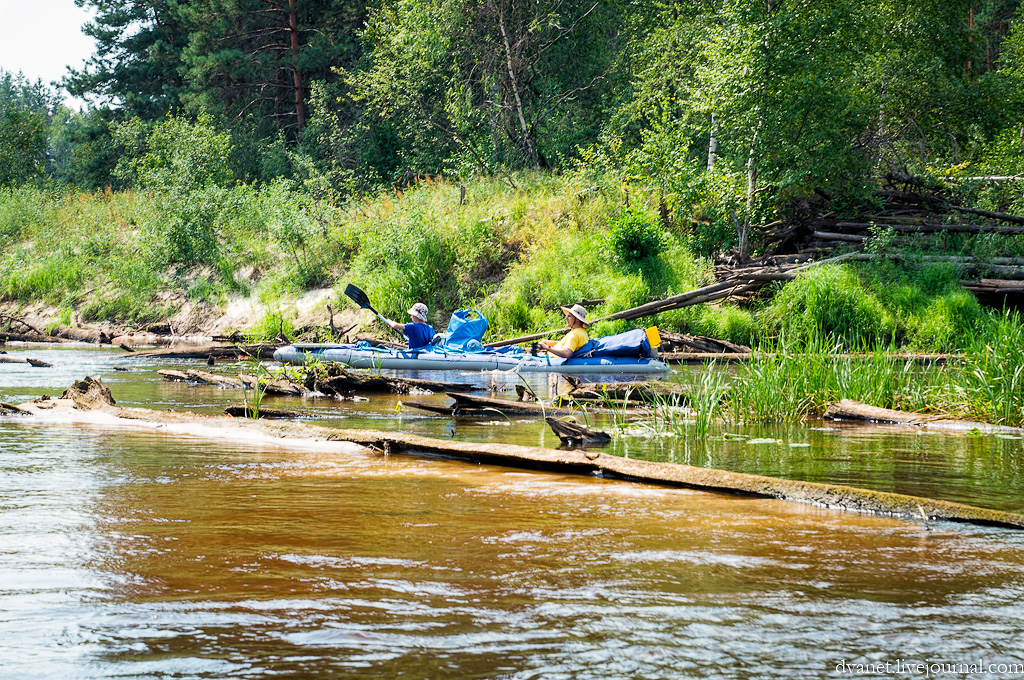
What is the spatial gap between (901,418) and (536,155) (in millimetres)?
18427

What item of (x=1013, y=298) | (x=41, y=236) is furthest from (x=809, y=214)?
(x=41, y=236)

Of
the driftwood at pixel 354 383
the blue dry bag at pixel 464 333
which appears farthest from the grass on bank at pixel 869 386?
the blue dry bag at pixel 464 333

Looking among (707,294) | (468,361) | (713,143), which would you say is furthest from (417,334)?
(713,143)

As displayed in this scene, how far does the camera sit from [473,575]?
3.24m

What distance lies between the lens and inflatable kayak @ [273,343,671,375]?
39.0 ft

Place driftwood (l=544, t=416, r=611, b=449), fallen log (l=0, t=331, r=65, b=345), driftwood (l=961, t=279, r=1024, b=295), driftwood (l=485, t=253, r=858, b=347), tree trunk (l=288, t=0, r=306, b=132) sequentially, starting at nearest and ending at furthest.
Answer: driftwood (l=544, t=416, r=611, b=449) < driftwood (l=961, t=279, r=1024, b=295) < driftwood (l=485, t=253, r=858, b=347) < fallen log (l=0, t=331, r=65, b=345) < tree trunk (l=288, t=0, r=306, b=132)

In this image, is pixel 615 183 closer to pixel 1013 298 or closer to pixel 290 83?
pixel 1013 298

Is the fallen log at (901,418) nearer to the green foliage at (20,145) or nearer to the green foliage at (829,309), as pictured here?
the green foliage at (829,309)

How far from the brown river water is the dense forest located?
783cm

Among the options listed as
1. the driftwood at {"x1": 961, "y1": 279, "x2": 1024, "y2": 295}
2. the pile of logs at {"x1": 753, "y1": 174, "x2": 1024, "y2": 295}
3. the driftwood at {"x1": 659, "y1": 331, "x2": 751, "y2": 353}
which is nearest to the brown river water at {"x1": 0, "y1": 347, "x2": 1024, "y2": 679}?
the driftwood at {"x1": 659, "y1": 331, "x2": 751, "y2": 353}

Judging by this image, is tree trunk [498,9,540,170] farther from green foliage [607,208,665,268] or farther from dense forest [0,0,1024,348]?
green foliage [607,208,665,268]

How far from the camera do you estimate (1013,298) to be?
1524cm

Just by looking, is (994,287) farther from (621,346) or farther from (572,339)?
(572,339)

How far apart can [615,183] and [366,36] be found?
12.7 metres
